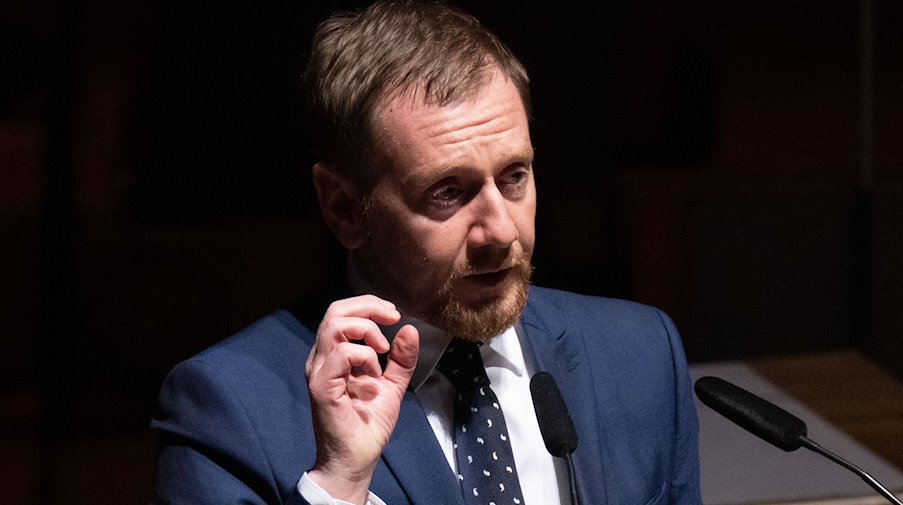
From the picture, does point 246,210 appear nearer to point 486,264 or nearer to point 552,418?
point 486,264

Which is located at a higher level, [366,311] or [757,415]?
[366,311]

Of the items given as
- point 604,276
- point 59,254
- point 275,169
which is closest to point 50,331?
point 59,254

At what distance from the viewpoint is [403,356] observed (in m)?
1.36

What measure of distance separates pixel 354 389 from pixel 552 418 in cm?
24

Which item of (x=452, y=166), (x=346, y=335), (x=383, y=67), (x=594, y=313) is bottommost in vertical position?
(x=594, y=313)

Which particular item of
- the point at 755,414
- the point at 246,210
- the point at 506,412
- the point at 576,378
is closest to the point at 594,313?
the point at 576,378

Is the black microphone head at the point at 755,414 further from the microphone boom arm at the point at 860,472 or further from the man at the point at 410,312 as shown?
the man at the point at 410,312

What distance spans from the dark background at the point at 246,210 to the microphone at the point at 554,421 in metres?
1.55

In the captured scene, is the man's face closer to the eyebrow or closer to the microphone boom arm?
the eyebrow

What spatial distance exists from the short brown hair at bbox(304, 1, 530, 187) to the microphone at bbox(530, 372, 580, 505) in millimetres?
346

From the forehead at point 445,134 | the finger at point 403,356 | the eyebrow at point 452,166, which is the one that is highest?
the forehead at point 445,134

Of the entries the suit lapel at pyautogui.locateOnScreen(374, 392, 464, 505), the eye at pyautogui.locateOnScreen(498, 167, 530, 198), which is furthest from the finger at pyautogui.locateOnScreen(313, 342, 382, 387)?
the eye at pyautogui.locateOnScreen(498, 167, 530, 198)

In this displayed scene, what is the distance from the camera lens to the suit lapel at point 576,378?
1.62 metres

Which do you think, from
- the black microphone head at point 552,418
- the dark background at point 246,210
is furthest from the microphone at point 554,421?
the dark background at point 246,210
